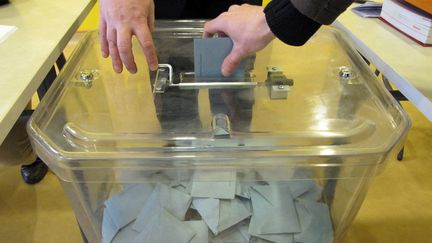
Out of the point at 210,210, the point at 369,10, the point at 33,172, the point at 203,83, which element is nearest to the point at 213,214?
the point at 210,210

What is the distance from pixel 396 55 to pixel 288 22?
→ 0.32 metres

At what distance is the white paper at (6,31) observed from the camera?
704 millimetres

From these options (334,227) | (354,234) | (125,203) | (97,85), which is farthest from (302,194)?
(354,234)

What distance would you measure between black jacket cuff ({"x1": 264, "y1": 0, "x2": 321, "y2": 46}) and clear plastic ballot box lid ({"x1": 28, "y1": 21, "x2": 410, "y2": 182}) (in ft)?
0.51

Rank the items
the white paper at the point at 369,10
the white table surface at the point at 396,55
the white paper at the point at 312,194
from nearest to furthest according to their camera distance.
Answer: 1. the white table surface at the point at 396,55
2. the white paper at the point at 312,194
3. the white paper at the point at 369,10

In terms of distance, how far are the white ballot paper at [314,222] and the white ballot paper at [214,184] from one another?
0.15 meters

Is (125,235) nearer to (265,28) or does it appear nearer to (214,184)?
(214,184)

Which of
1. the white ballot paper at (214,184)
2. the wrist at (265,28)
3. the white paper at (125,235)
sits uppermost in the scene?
the wrist at (265,28)

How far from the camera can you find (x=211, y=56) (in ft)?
2.14

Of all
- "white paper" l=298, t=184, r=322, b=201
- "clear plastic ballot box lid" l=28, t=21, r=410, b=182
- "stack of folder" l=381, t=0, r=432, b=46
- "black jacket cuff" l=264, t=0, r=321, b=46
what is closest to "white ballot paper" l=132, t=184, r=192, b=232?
"clear plastic ballot box lid" l=28, t=21, r=410, b=182

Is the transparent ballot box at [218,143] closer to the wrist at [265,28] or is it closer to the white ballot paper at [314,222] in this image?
the white ballot paper at [314,222]

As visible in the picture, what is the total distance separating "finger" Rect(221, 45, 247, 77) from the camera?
0.60 metres

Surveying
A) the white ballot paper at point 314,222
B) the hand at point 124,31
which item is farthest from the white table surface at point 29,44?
the white ballot paper at point 314,222

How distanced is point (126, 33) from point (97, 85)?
Result: 14 cm
